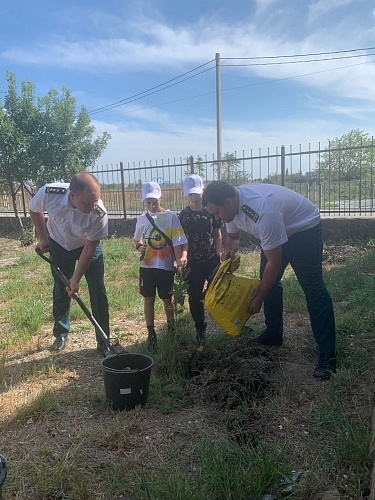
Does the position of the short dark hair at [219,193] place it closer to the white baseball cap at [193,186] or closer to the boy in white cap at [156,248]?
the boy in white cap at [156,248]

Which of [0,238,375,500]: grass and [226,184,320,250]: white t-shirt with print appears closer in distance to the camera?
[0,238,375,500]: grass

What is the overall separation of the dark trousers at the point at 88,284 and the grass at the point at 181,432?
350 millimetres

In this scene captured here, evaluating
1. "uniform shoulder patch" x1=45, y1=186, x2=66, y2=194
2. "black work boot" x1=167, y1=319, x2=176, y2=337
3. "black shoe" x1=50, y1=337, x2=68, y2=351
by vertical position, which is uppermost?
"uniform shoulder patch" x1=45, y1=186, x2=66, y2=194

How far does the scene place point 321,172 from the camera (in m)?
10.3

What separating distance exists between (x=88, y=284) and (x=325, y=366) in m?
2.22

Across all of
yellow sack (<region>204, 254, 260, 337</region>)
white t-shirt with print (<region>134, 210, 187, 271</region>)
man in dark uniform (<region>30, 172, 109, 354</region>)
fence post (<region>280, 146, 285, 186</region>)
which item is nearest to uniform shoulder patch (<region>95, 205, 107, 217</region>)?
man in dark uniform (<region>30, 172, 109, 354</region>)

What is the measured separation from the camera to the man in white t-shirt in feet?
9.21

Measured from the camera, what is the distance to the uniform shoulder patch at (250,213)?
279 cm

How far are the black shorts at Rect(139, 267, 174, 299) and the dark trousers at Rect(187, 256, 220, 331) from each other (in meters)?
0.21

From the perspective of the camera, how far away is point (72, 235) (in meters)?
3.75

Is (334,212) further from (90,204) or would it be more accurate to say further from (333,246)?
(90,204)

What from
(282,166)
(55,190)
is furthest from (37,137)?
(55,190)

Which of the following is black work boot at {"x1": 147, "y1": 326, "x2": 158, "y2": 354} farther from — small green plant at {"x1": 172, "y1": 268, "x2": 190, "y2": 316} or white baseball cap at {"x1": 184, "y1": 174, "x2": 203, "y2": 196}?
white baseball cap at {"x1": 184, "y1": 174, "x2": 203, "y2": 196}

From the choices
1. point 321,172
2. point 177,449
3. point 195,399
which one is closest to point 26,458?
point 177,449
